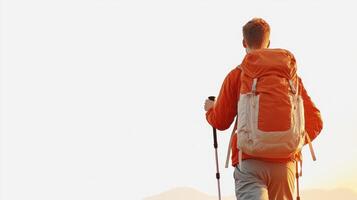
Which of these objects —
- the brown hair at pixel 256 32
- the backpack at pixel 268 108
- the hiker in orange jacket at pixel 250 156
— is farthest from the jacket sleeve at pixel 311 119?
the brown hair at pixel 256 32

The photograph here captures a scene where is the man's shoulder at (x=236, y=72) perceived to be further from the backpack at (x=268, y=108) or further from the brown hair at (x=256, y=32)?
the brown hair at (x=256, y=32)

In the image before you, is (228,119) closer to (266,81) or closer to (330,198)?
(266,81)

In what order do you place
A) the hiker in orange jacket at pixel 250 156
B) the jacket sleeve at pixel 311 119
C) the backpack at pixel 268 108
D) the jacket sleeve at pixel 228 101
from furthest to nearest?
1. the jacket sleeve at pixel 311 119
2. the jacket sleeve at pixel 228 101
3. the hiker in orange jacket at pixel 250 156
4. the backpack at pixel 268 108

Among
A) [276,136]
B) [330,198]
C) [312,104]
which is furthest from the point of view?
[330,198]

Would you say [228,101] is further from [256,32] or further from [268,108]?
[256,32]

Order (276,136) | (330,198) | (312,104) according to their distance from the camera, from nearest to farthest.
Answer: (276,136) < (312,104) < (330,198)

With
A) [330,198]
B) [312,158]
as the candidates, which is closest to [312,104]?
[312,158]

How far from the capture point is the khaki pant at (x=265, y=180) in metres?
7.59

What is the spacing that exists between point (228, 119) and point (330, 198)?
128m

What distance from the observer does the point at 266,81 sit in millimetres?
7594

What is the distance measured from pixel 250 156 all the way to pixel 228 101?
0.60 m

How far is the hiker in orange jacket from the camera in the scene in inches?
300

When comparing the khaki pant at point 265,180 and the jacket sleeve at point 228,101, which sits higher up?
the jacket sleeve at point 228,101

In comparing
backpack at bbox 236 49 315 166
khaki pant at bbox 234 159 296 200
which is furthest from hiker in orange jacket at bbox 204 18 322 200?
backpack at bbox 236 49 315 166
